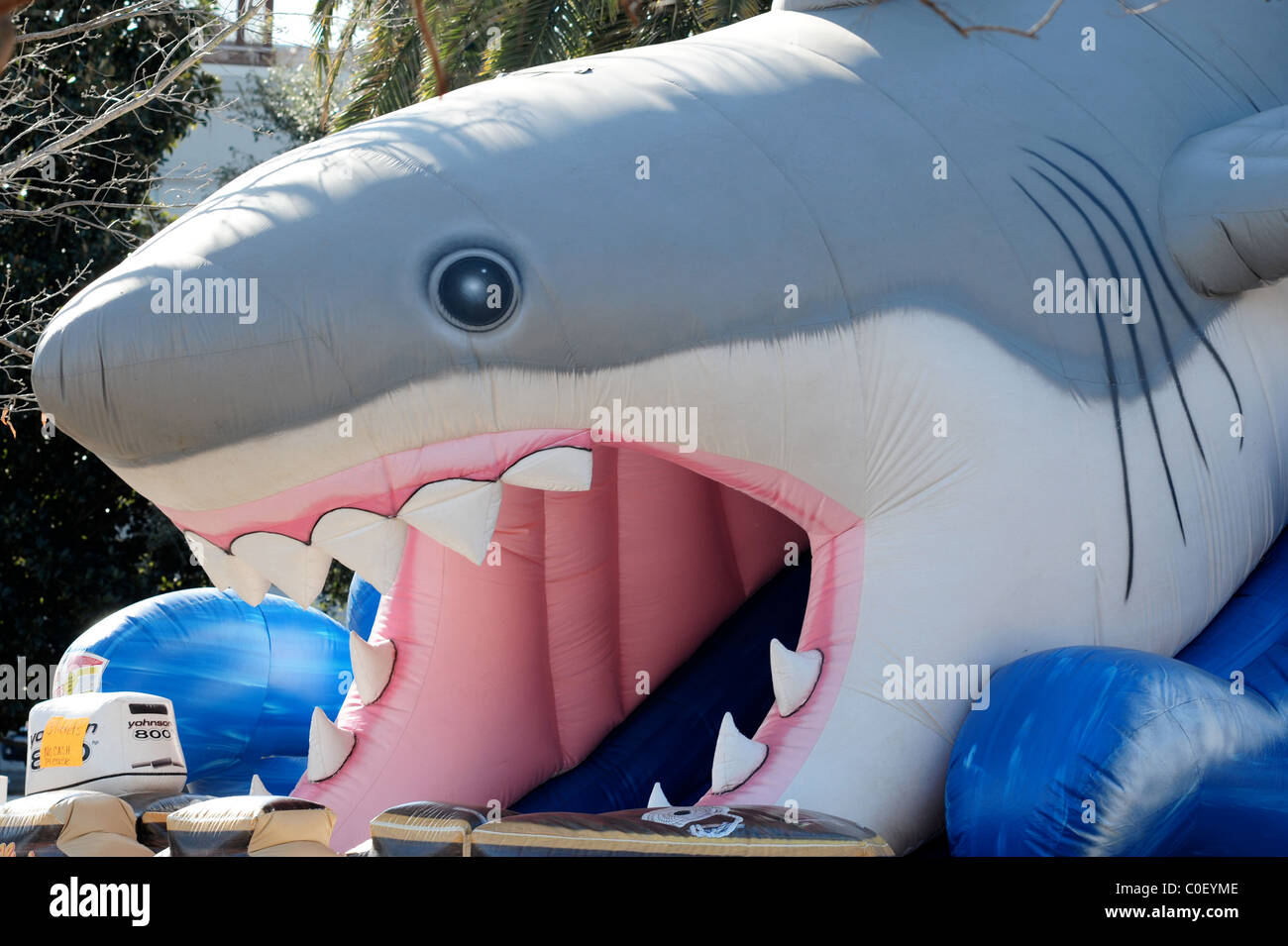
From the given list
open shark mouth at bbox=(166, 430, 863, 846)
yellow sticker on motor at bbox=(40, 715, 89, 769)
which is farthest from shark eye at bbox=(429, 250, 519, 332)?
yellow sticker on motor at bbox=(40, 715, 89, 769)

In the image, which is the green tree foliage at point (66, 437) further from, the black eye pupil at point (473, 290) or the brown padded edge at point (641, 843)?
the brown padded edge at point (641, 843)

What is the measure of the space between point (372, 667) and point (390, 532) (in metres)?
1.05

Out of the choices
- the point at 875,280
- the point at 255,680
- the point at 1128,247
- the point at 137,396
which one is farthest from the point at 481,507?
the point at 255,680

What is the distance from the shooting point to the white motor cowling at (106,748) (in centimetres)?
385

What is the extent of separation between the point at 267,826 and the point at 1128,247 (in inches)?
87.4

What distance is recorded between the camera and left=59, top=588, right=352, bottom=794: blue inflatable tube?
466 centimetres

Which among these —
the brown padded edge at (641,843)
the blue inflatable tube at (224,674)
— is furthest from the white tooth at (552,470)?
the blue inflatable tube at (224,674)

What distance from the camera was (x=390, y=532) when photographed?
301 cm

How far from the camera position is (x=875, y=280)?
10.4 feet

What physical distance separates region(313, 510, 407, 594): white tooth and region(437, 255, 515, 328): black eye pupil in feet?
1.40

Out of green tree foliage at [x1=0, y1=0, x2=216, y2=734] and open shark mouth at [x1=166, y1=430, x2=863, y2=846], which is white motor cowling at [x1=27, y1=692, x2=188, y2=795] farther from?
green tree foliage at [x1=0, y1=0, x2=216, y2=734]

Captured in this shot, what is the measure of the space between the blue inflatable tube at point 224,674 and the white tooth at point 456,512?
203 cm
